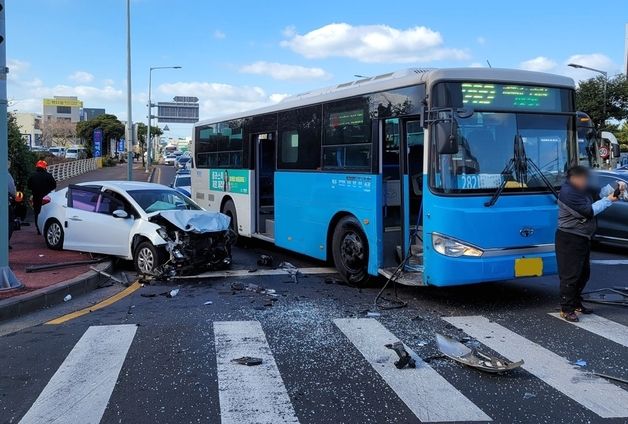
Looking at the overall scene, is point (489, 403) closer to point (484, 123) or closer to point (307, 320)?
point (307, 320)

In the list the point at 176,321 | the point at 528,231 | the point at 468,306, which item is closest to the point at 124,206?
the point at 176,321

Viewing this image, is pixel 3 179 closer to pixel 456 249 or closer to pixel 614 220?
pixel 456 249

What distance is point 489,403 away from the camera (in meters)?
4.44

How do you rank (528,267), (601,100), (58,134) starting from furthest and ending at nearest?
(58,134) < (601,100) < (528,267)

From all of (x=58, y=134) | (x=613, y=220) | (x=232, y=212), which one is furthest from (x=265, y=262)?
(x=58, y=134)

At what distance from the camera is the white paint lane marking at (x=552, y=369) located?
4.42 metres

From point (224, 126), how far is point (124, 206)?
4.34 meters

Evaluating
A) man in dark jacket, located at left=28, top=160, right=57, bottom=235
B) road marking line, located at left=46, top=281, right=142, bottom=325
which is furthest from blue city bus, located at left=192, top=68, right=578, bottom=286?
man in dark jacket, located at left=28, top=160, right=57, bottom=235

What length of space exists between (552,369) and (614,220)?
789cm

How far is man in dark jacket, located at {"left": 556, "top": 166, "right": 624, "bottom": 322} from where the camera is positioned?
6.64m

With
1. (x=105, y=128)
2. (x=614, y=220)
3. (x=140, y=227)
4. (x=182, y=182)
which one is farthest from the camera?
(x=105, y=128)

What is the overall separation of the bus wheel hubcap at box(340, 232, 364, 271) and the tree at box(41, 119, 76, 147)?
8753 cm

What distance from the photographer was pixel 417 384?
4828 millimetres

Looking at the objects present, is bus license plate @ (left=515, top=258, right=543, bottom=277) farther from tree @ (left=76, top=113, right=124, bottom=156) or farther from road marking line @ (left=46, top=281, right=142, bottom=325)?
tree @ (left=76, top=113, right=124, bottom=156)
